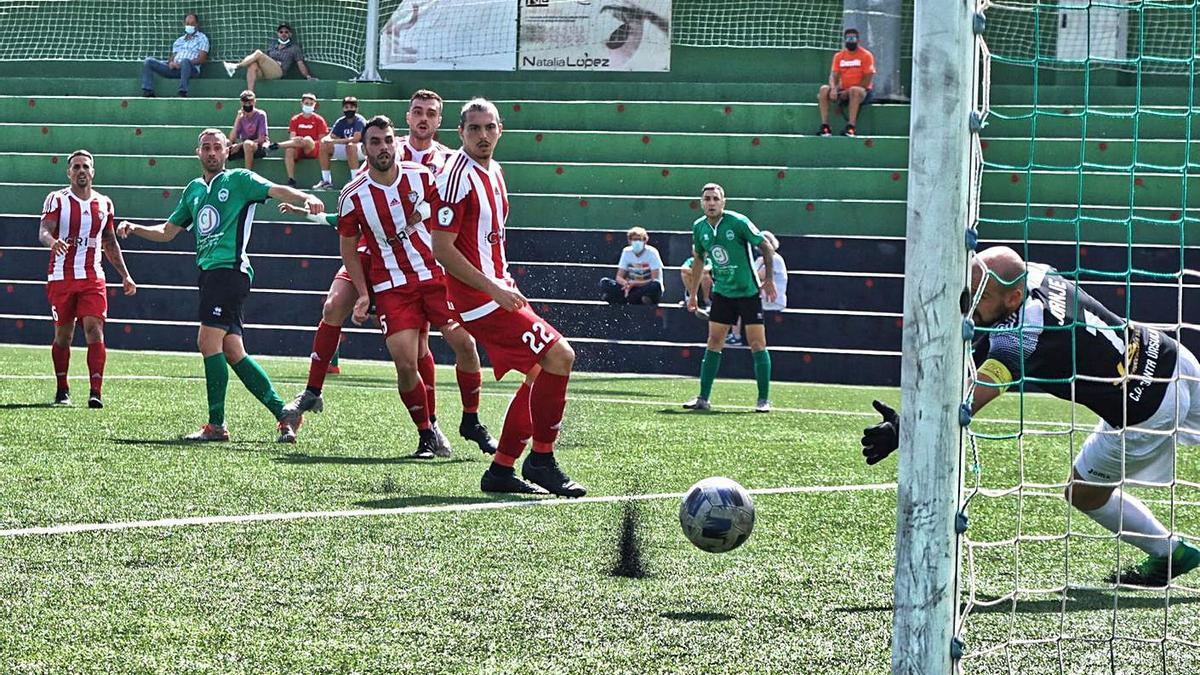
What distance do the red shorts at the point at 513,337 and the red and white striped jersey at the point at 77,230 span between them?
19.9ft

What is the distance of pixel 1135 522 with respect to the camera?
5.76 metres

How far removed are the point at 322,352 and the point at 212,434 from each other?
2.62 ft

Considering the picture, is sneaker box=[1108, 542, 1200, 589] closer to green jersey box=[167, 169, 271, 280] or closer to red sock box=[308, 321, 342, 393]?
red sock box=[308, 321, 342, 393]

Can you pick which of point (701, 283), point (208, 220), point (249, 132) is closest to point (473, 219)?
point (208, 220)

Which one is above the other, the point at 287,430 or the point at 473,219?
the point at 473,219

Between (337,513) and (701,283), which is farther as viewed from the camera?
(701,283)

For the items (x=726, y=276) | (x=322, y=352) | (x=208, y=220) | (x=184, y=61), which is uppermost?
(x=184, y=61)

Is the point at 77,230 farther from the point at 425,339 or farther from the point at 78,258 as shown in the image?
the point at 425,339

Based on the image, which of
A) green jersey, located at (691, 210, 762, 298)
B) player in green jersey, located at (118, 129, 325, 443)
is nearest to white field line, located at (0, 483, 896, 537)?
player in green jersey, located at (118, 129, 325, 443)

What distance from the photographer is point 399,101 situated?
886 inches

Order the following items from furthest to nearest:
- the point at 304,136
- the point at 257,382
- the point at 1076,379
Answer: the point at 304,136 → the point at 257,382 → the point at 1076,379

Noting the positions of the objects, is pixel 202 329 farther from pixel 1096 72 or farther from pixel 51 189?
pixel 1096 72

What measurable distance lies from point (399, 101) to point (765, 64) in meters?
5.68

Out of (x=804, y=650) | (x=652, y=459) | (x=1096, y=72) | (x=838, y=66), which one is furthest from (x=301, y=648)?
(x=1096, y=72)
